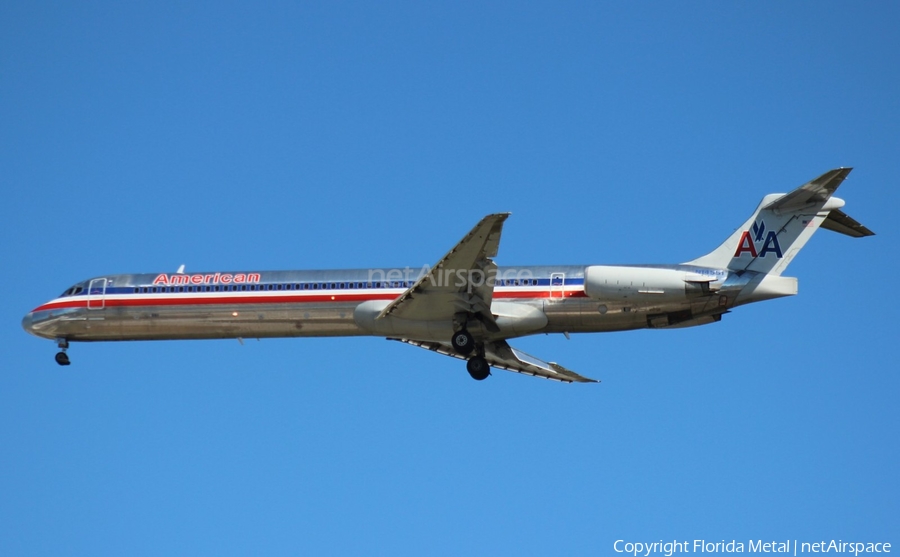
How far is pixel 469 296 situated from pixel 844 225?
10.4 meters

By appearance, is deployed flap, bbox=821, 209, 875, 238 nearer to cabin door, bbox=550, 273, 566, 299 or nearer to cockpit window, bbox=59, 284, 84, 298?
cabin door, bbox=550, 273, 566, 299

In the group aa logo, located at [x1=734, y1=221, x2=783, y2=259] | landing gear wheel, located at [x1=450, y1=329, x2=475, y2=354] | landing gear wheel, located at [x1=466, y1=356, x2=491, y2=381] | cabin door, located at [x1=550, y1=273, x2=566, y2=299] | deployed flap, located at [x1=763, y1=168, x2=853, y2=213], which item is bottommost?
landing gear wheel, located at [x1=466, y1=356, x2=491, y2=381]

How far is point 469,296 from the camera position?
31812 mm

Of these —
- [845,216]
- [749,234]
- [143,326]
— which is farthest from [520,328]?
[143,326]

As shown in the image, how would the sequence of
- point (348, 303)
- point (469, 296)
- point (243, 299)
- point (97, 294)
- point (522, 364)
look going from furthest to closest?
point (522, 364), point (97, 294), point (243, 299), point (348, 303), point (469, 296)

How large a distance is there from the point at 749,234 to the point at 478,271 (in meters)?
7.67

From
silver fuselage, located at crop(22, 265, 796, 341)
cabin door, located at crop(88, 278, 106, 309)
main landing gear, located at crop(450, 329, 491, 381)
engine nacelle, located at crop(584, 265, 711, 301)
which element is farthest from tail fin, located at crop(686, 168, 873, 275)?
cabin door, located at crop(88, 278, 106, 309)

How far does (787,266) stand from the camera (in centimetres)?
3203

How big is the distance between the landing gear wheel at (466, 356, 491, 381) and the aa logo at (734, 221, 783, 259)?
7.80m

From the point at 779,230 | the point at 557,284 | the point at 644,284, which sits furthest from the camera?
the point at 557,284

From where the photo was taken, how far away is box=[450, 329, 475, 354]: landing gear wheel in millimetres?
32875

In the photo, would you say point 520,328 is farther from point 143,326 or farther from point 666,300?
point 143,326

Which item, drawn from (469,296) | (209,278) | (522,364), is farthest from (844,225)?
Answer: (209,278)

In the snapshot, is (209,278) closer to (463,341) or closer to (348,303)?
(348,303)
